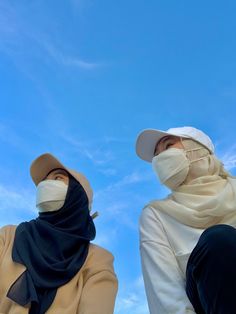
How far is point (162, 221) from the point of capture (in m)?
2.92

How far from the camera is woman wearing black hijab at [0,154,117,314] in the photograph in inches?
107

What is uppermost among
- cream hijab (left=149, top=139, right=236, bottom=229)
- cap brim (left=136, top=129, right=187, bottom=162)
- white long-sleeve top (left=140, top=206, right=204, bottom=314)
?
cap brim (left=136, top=129, right=187, bottom=162)

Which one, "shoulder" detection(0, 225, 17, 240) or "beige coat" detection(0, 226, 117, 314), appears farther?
"shoulder" detection(0, 225, 17, 240)

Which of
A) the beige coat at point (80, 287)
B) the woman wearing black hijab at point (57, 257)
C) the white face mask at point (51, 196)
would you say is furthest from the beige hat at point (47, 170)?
the beige coat at point (80, 287)

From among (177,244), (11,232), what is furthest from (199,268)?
(11,232)

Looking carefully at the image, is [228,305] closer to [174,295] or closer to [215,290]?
[215,290]

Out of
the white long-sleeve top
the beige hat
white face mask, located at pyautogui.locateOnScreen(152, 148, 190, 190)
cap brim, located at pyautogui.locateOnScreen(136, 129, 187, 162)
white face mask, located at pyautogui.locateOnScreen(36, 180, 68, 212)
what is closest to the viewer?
the white long-sleeve top

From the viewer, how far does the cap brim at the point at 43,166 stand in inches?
144

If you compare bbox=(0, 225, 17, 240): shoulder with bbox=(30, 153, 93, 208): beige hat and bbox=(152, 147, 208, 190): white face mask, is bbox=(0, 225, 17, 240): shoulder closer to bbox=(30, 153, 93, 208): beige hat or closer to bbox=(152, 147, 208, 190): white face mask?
bbox=(30, 153, 93, 208): beige hat

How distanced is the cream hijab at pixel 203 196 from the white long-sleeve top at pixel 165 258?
7cm

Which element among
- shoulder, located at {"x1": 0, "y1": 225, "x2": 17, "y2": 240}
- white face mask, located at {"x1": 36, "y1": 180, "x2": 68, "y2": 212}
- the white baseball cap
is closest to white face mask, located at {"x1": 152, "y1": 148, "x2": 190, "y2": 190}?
the white baseball cap

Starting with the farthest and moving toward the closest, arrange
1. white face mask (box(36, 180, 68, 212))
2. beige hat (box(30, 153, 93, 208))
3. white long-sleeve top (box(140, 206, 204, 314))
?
beige hat (box(30, 153, 93, 208)) < white face mask (box(36, 180, 68, 212)) < white long-sleeve top (box(140, 206, 204, 314))

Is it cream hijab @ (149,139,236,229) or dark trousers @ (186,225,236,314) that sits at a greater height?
cream hijab @ (149,139,236,229)

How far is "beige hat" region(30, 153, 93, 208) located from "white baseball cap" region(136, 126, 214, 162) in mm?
548
